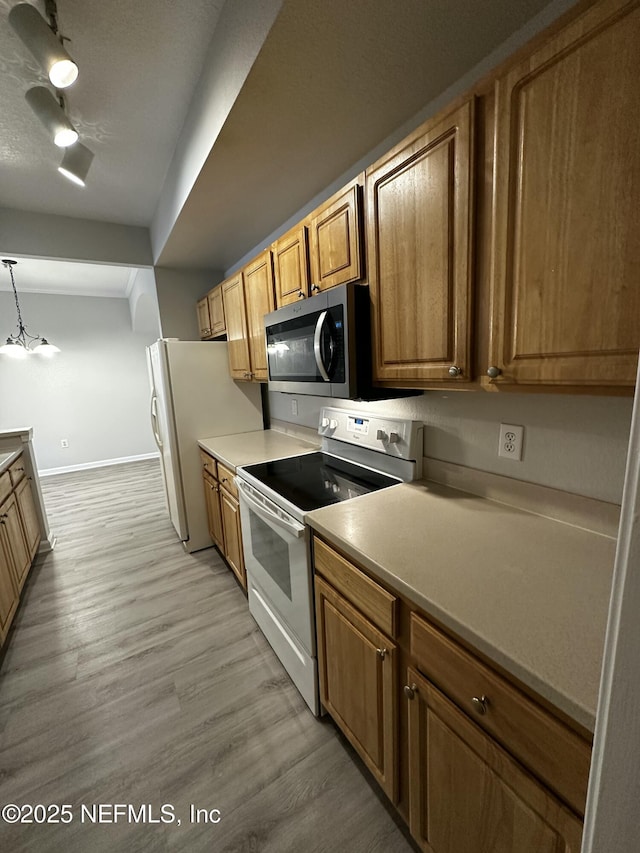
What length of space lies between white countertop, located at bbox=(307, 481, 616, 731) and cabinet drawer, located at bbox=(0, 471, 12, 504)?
7.02ft

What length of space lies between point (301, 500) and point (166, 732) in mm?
1122

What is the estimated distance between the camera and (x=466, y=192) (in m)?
0.93

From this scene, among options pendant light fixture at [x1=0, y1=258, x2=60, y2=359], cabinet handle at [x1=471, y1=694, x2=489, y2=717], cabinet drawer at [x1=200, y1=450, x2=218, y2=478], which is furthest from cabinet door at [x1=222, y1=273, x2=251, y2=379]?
pendant light fixture at [x1=0, y1=258, x2=60, y2=359]

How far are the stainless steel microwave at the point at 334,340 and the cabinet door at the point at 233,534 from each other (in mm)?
946

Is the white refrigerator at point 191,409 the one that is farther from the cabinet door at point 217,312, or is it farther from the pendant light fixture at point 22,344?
the pendant light fixture at point 22,344

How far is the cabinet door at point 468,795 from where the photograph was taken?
64cm

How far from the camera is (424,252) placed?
1069 millimetres

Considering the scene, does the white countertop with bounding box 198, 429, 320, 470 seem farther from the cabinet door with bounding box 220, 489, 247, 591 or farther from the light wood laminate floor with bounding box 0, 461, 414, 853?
the light wood laminate floor with bounding box 0, 461, 414, 853

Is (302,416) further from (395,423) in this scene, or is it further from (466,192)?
(466,192)

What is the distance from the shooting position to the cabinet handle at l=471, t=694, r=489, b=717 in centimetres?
71

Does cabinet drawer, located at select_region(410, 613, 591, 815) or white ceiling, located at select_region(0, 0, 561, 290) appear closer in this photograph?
cabinet drawer, located at select_region(410, 613, 591, 815)

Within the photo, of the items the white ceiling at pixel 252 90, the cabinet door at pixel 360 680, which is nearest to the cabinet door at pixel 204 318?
the white ceiling at pixel 252 90

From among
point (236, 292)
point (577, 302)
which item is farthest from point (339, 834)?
point (236, 292)

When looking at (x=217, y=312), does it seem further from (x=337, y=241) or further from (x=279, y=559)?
(x=279, y=559)
